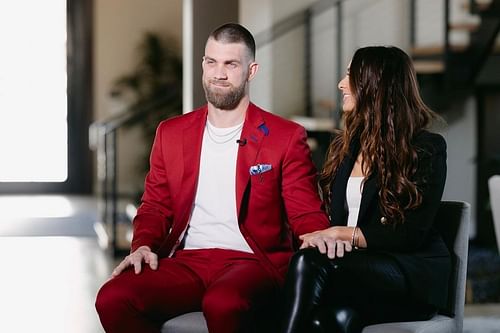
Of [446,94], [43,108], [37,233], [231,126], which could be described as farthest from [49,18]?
[231,126]

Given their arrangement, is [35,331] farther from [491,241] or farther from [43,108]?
[43,108]

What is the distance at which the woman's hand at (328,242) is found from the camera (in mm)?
2586

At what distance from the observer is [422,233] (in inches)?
107

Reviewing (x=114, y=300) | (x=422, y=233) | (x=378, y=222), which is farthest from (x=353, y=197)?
(x=114, y=300)

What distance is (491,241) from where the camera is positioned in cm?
835

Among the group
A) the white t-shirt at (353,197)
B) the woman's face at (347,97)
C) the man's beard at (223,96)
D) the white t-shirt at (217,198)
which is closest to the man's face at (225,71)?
the man's beard at (223,96)

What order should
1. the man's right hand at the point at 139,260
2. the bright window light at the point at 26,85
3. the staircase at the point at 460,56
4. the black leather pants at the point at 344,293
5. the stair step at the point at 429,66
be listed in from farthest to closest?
the bright window light at the point at 26,85
the stair step at the point at 429,66
the staircase at the point at 460,56
the man's right hand at the point at 139,260
the black leather pants at the point at 344,293

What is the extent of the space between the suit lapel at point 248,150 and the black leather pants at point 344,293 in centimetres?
41

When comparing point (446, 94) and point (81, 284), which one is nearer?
point (81, 284)

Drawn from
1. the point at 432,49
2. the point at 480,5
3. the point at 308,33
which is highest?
the point at 480,5

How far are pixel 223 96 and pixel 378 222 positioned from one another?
0.61 meters

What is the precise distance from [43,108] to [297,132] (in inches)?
370

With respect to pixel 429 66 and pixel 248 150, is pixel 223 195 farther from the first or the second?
pixel 429 66

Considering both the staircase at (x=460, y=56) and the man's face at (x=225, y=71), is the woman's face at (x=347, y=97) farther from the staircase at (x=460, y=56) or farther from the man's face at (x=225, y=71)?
the staircase at (x=460, y=56)
